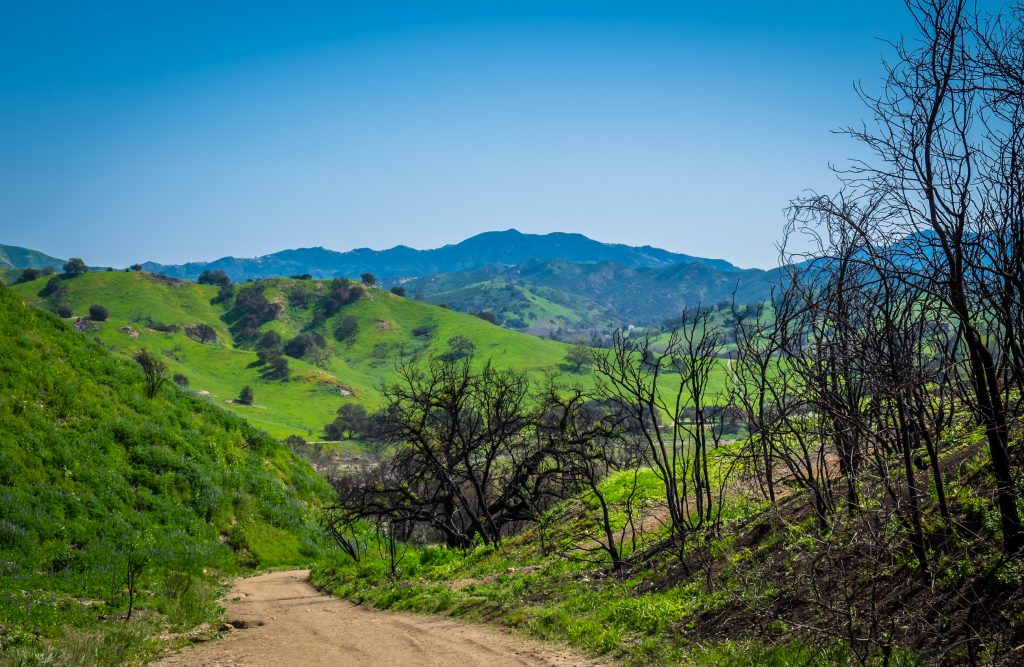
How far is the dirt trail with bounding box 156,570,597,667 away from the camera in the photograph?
10344 millimetres

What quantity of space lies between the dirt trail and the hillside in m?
1.14

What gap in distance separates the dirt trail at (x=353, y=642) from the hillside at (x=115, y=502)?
44.9 inches

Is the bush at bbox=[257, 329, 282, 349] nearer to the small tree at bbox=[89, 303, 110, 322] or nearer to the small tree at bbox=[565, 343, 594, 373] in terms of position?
the small tree at bbox=[89, 303, 110, 322]

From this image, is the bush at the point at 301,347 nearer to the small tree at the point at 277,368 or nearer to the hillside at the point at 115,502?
the small tree at the point at 277,368

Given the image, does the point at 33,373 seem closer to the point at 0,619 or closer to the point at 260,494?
the point at 260,494

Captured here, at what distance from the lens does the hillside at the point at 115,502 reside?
1281cm

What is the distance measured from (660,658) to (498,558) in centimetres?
1057

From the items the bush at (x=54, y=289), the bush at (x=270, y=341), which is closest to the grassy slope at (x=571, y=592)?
the bush at (x=270, y=341)

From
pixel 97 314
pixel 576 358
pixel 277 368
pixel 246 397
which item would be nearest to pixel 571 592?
pixel 246 397

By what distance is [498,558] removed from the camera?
19172 mm

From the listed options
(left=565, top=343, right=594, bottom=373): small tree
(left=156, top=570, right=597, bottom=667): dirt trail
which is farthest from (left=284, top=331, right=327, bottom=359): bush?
(left=156, top=570, right=597, bottom=667): dirt trail

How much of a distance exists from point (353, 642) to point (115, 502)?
1151 centimetres

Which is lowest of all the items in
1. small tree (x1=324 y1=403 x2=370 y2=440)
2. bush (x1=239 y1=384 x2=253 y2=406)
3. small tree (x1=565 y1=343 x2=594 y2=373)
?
small tree (x1=324 y1=403 x2=370 y2=440)

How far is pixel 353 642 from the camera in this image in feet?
39.3
